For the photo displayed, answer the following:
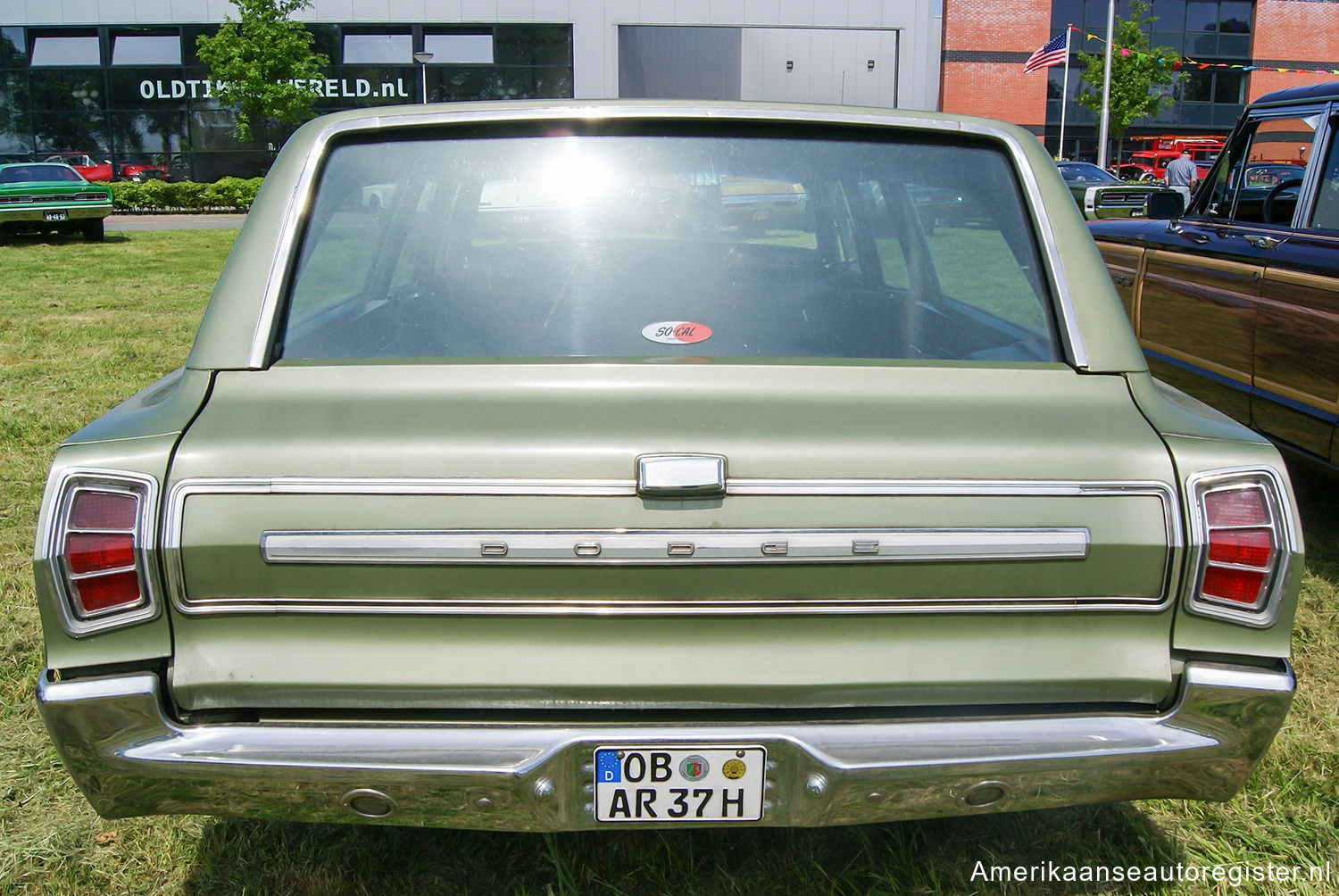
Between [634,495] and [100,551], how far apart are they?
887mm

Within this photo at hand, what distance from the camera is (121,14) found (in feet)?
109

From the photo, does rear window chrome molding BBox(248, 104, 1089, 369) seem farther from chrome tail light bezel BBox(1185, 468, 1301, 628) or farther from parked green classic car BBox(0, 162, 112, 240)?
parked green classic car BBox(0, 162, 112, 240)

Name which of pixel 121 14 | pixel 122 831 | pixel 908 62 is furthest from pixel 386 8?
pixel 122 831

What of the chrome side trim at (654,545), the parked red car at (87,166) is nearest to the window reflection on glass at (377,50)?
the parked red car at (87,166)

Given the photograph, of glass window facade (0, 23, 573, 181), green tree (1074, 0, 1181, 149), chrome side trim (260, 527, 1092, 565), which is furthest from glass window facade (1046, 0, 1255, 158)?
chrome side trim (260, 527, 1092, 565)

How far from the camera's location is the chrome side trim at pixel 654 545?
1.80 metres

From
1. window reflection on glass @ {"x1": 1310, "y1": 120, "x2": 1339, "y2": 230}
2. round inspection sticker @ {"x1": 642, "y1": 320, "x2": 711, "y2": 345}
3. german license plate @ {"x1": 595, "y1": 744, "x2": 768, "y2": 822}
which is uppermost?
window reflection on glass @ {"x1": 1310, "y1": 120, "x2": 1339, "y2": 230}

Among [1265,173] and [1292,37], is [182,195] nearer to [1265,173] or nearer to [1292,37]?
[1265,173]

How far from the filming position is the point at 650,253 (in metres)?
2.22

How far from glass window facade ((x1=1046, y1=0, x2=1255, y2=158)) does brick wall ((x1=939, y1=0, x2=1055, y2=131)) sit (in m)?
1.14

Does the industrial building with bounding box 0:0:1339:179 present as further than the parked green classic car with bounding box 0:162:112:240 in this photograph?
Yes

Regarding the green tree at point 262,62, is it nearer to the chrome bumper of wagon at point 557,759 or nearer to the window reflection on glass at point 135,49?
the window reflection on glass at point 135,49

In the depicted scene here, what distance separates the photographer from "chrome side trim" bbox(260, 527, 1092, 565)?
70.9 inches

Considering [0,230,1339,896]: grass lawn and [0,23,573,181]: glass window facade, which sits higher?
[0,23,573,181]: glass window facade
